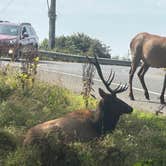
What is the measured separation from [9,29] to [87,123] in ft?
71.7

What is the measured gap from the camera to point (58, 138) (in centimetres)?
1098

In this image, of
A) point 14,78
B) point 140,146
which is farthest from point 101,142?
point 14,78

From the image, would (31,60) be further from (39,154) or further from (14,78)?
(39,154)

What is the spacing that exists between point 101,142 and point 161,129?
2.15 m

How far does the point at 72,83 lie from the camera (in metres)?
21.0

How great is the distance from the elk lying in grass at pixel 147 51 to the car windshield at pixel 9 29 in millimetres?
13485

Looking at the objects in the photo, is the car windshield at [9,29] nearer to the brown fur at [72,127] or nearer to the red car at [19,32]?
the red car at [19,32]

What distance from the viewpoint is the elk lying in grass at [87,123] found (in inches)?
445

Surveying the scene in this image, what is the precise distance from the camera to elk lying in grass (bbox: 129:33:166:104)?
757 inches

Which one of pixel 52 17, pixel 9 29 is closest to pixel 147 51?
pixel 9 29

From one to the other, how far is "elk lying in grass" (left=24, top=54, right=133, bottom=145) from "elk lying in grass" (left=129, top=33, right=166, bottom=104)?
6.41m

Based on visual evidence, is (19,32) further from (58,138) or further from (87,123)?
(58,138)

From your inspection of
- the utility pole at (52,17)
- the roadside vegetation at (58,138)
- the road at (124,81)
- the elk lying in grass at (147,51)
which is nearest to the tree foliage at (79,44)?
the utility pole at (52,17)

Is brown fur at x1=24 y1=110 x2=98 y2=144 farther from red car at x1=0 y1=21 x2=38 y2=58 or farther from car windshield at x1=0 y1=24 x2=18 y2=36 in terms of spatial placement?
car windshield at x1=0 y1=24 x2=18 y2=36
